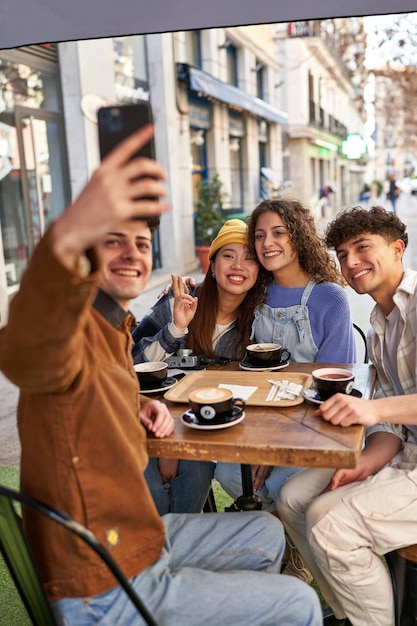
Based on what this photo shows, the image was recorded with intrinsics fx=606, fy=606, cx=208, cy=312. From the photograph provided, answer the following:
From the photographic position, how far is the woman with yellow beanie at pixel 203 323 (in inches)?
113

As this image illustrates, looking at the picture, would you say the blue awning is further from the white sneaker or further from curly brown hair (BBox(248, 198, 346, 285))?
the white sneaker

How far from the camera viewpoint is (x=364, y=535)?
2.13 meters

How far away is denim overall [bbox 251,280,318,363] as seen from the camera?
296 centimetres

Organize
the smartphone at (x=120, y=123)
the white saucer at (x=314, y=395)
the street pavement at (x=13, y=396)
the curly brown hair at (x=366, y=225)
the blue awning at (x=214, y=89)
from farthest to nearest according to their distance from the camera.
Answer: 1. the blue awning at (x=214, y=89)
2. the street pavement at (x=13, y=396)
3. the curly brown hair at (x=366, y=225)
4. the white saucer at (x=314, y=395)
5. the smartphone at (x=120, y=123)

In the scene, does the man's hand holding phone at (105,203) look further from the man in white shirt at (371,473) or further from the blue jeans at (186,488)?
the blue jeans at (186,488)

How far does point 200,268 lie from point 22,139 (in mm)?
6048

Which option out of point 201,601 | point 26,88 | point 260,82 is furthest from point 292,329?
point 260,82

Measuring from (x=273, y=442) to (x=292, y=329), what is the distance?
4.02ft

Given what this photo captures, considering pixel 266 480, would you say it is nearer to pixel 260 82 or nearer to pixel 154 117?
pixel 154 117

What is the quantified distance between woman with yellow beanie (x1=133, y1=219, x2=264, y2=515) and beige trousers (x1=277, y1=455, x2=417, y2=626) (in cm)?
82

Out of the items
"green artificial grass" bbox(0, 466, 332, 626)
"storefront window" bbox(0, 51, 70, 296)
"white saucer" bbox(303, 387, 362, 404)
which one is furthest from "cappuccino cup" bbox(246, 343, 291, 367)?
"storefront window" bbox(0, 51, 70, 296)

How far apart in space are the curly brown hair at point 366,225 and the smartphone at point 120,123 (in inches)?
55.2

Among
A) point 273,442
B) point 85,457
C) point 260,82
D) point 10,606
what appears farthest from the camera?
point 260,82

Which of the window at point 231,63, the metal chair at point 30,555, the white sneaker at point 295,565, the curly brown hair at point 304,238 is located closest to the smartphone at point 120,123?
the metal chair at point 30,555
